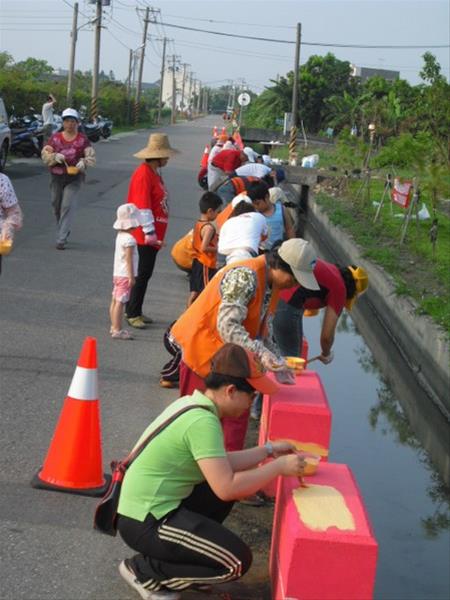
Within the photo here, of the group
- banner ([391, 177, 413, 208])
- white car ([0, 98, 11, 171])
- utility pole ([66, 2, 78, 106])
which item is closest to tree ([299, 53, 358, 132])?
utility pole ([66, 2, 78, 106])

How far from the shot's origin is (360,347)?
13492 millimetres

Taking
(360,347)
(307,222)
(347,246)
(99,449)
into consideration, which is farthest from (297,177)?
(99,449)

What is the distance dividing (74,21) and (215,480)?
2257 inches

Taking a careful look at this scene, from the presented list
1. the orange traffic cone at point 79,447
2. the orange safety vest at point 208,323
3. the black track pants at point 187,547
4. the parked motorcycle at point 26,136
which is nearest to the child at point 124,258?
the orange traffic cone at point 79,447

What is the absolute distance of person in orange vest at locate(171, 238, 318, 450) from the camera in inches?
219

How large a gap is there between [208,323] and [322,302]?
4.28 feet

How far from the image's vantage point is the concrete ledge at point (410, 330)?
11172 mm

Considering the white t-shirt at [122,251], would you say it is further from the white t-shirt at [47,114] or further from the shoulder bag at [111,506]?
the white t-shirt at [47,114]

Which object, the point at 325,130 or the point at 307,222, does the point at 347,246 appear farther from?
the point at 325,130

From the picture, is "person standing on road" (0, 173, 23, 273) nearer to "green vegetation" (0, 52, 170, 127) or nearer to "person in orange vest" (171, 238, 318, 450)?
"person in orange vest" (171, 238, 318, 450)

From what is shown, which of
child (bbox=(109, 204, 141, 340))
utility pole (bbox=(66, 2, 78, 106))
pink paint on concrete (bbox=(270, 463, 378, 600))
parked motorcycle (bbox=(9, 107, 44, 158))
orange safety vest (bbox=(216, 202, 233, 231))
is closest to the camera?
pink paint on concrete (bbox=(270, 463, 378, 600))

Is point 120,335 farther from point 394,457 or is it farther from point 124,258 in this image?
point 394,457

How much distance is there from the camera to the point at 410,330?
1323 cm

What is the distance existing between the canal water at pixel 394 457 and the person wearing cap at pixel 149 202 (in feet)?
7.45
